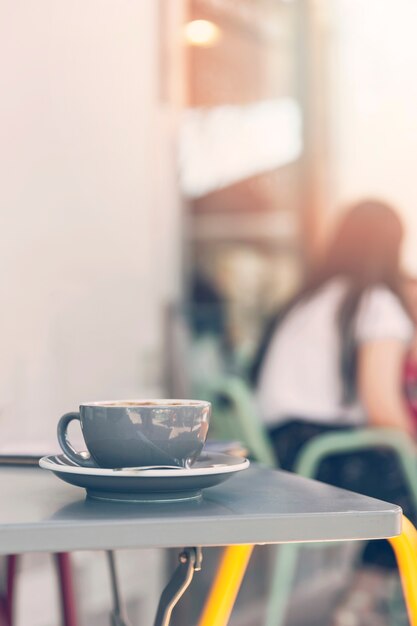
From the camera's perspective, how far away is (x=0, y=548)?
641 millimetres

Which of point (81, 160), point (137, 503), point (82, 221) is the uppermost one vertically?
point (81, 160)

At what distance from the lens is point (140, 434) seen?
75 cm

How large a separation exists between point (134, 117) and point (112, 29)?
223 mm

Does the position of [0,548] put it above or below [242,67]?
below

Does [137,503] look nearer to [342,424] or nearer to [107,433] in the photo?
[107,433]

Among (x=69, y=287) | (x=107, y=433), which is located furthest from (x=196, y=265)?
(x=107, y=433)

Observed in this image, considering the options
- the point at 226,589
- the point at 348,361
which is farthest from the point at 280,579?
the point at 226,589

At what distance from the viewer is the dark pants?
2453 mm

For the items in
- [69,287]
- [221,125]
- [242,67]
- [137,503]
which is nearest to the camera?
[137,503]

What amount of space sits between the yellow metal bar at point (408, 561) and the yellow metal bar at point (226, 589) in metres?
0.17

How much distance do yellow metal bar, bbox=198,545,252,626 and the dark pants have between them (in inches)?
59.6

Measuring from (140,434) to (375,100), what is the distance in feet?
12.6

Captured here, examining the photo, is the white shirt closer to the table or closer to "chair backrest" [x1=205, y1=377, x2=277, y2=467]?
"chair backrest" [x1=205, y1=377, x2=277, y2=467]

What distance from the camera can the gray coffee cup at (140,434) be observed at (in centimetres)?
75
